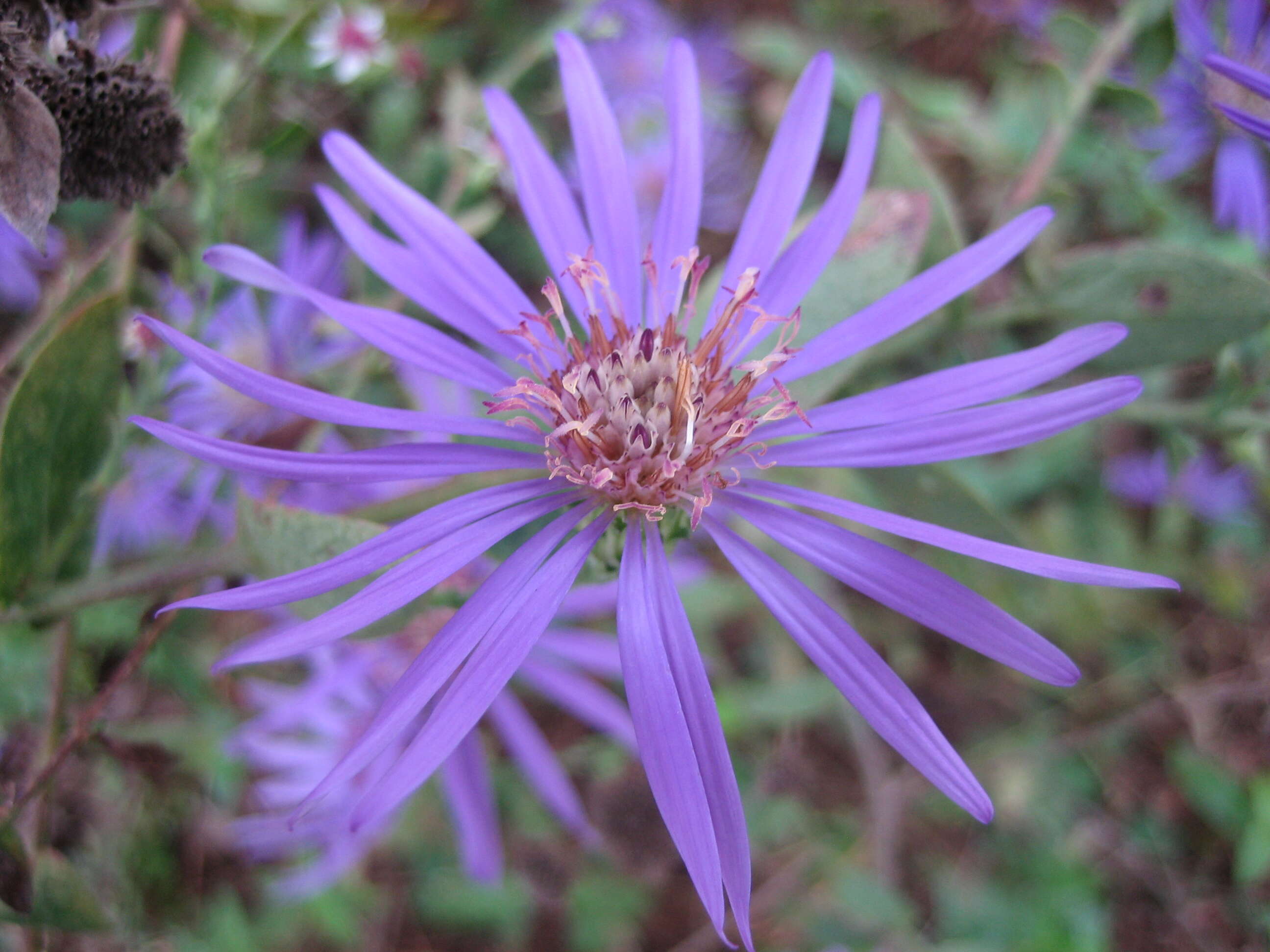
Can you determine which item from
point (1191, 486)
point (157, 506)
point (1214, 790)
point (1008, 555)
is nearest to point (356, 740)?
point (157, 506)

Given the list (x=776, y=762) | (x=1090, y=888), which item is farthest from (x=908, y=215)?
(x=1090, y=888)

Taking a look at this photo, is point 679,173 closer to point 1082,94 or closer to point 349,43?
point 1082,94

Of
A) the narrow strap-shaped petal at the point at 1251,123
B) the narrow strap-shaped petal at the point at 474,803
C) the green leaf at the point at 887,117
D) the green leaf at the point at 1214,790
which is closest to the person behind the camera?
the narrow strap-shaped petal at the point at 1251,123

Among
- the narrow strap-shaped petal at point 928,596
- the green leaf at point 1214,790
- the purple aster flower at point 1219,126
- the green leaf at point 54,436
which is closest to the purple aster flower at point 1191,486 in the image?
the green leaf at point 1214,790

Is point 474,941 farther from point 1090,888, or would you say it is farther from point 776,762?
point 1090,888

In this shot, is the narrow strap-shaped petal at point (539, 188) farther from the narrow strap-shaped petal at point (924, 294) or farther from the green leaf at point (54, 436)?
the green leaf at point (54, 436)

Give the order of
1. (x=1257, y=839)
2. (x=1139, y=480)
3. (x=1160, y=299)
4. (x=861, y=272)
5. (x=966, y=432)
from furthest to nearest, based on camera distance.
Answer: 1. (x=1139, y=480)
2. (x=1257, y=839)
3. (x=1160, y=299)
4. (x=861, y=272)
5. (x=966, y=432)
